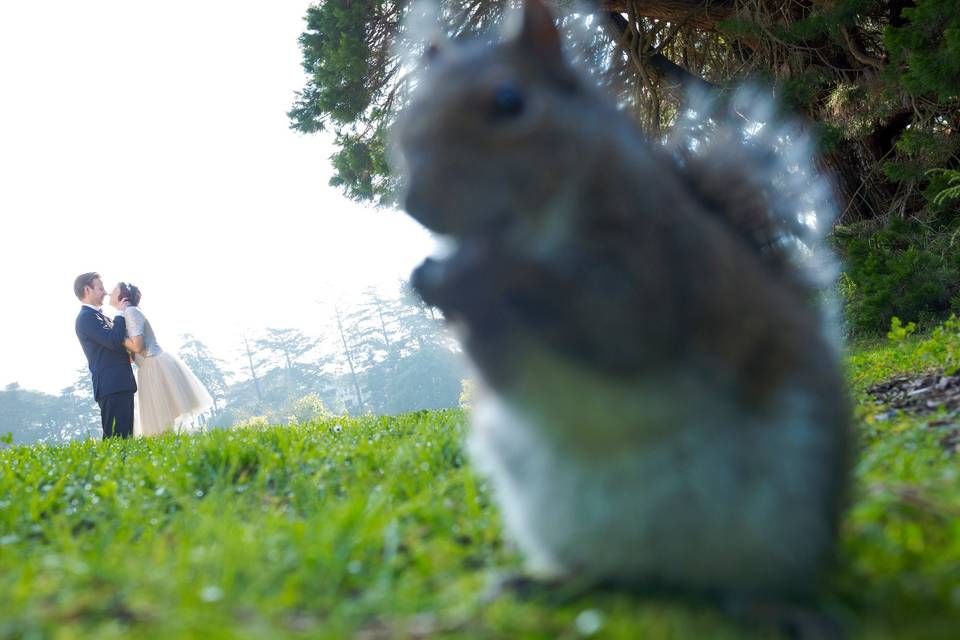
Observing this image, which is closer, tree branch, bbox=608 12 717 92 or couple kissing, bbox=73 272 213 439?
couple kissing, bbox=73 272 213 439

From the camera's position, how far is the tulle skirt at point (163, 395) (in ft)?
22.2

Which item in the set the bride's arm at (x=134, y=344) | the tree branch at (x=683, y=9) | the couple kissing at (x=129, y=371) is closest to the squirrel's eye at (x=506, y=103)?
the couple kissing at (x=129, y=371)

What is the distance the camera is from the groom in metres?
6.29

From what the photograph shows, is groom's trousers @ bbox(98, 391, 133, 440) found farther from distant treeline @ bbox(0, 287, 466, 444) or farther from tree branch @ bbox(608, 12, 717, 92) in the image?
distant treeline @ bbox(0, 287, 466, 444)

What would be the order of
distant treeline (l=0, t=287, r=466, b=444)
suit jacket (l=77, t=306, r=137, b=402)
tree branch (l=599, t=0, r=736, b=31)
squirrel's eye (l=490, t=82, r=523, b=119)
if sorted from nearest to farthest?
squirrel's eye (l=490, t=82, r=523, b=119) → suit jacket (l=77, t=306, r=137, b=402) → tree branch (l=599, t=0, r=736, b=31) → distant treeline (l=0, t=287, r=466, b=444)

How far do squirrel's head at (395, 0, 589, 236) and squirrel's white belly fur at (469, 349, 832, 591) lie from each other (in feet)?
0.82

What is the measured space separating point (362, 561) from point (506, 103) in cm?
94

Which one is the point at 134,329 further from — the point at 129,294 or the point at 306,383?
the point at 306,383

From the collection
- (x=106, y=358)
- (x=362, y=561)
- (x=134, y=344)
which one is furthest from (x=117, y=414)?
(x=362, y=561)

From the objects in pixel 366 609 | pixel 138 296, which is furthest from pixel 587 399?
pixel 138 296

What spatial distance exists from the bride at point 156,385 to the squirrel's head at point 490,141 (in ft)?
20.1

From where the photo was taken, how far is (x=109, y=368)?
20.8 feet

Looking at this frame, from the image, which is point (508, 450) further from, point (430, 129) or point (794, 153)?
point (794, 153)

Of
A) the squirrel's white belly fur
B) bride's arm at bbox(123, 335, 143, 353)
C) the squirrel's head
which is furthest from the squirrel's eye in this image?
bride's arm at bbox(123, 335, 143, 353)
